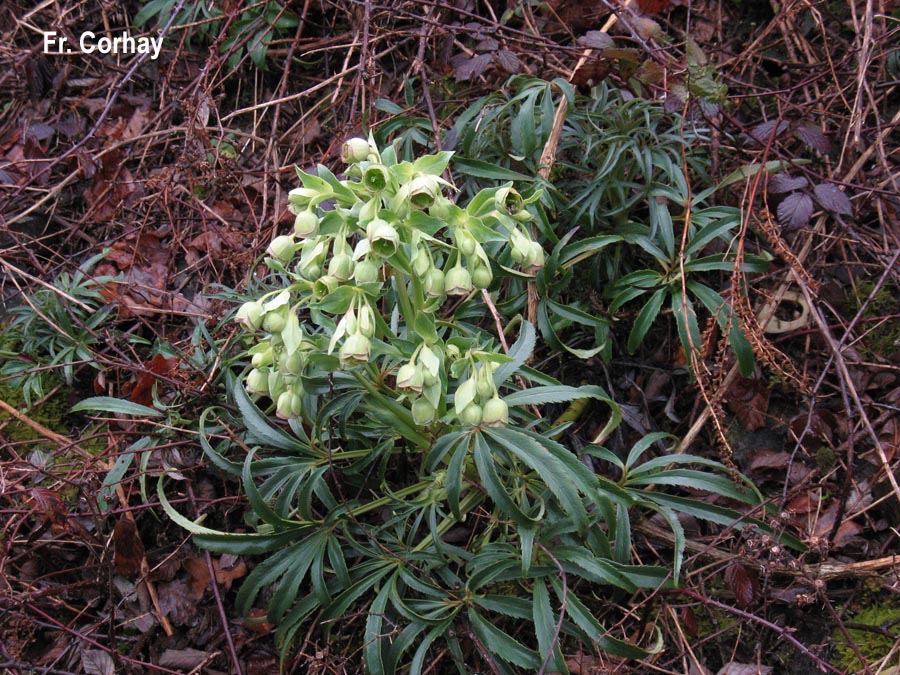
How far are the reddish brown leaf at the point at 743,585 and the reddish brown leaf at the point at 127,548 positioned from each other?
1.51 m

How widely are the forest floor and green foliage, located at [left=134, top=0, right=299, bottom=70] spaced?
0.02 m

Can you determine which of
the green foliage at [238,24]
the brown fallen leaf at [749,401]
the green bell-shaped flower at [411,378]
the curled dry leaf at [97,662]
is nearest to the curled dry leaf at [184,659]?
the curled dry leaf at [97,662]

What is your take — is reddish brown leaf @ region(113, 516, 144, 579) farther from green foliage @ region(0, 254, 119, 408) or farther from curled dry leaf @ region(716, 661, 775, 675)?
curled dry leaf @ region(716, 661, 775, 675)

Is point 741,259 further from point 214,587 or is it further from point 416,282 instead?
point 214,587

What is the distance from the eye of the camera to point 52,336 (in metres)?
2.24

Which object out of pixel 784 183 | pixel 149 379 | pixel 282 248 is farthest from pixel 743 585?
pixel 149 379

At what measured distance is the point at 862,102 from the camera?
2.33 m

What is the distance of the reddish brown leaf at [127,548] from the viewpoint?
6.20ft

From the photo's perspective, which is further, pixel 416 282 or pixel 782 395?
pixel 782 395

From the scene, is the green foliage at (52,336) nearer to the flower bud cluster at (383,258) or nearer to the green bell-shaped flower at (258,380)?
the green bell-shaped flower at (258,380)

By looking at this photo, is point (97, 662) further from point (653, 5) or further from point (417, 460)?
point (653, 5)

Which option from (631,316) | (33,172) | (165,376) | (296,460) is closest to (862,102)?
(631,316)

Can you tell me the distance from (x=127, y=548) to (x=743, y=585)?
156 centimetres

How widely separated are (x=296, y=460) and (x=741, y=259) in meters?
1.25
